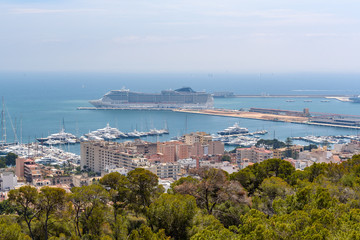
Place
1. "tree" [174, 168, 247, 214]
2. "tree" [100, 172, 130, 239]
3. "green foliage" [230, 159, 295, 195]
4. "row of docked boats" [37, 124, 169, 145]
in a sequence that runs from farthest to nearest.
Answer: "row of docked boats" [37, 124, 169, 145] → "green foliage" [230, 159, 295, 195] → "tree" [174, 168, 247, 214] → "tree" [100, 172, 130, 239]

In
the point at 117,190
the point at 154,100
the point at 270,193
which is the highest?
the point at 117,190

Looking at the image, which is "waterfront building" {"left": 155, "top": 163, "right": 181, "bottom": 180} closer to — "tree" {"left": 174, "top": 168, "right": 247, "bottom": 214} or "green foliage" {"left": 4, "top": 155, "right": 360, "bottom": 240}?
"green foliage" {"left": 4, "top": 155, "right": 360, "bottom": 240}

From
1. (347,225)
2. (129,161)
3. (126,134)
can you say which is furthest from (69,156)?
(347,225)

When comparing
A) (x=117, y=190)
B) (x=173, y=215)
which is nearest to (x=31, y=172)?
(x=117, y=190)

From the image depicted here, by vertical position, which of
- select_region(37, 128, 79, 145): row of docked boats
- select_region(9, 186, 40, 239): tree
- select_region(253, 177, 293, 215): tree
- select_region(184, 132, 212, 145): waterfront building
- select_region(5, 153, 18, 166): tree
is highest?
select_region(9, 186, 40, 239): tree

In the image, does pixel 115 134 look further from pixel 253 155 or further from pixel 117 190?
pixel 117 190

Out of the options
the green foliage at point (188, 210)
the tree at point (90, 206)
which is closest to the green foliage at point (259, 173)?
the green foliage at point (188, 210)

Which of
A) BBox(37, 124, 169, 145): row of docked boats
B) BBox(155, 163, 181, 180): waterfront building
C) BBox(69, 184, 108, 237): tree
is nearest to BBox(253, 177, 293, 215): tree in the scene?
BBox(69, 184, 108, 237): tree
